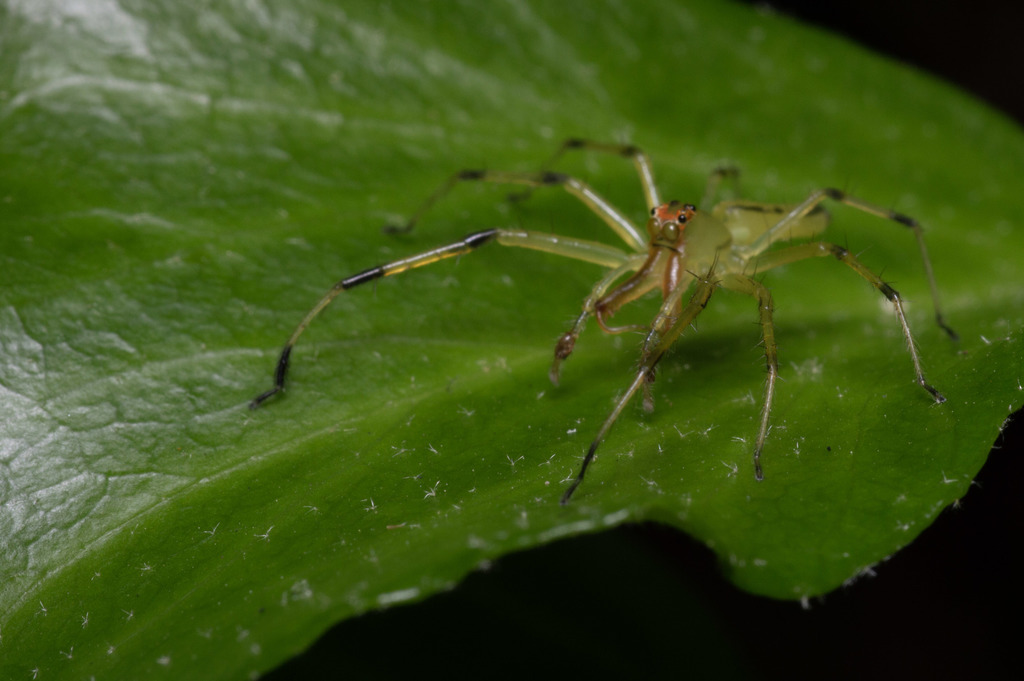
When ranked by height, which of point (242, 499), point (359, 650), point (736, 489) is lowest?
point (359, 650)

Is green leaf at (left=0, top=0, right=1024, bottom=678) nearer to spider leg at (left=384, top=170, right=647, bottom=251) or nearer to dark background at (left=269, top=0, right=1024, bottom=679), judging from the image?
spider leg at (left=384, top=170, right=647, bottom=251)

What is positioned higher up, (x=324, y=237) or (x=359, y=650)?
(x=324, y=237)

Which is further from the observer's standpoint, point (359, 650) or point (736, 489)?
point (359, 650)

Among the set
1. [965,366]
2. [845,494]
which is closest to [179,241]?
[845,494]

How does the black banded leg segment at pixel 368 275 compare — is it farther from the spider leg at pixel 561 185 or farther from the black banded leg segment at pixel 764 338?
the black banded leg segment at pixel 764 338

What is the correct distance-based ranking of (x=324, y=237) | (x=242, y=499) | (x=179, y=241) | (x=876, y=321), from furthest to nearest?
1. (x=876, y=321)
2. (x=324, y=237)
3. (x=179, y=241)
4. (x=242, y=499)

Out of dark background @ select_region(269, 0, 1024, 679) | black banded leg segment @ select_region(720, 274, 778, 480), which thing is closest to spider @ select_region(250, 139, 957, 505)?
black banded leg segment @ select_region(720, 274, 778, 480)

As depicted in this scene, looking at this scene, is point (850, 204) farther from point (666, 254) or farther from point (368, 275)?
point (368, 275)

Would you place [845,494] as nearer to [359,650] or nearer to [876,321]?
[876,321]
